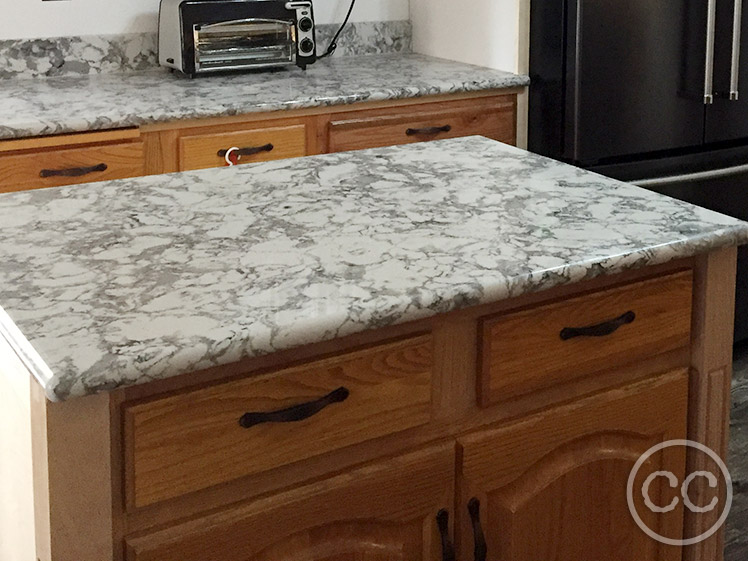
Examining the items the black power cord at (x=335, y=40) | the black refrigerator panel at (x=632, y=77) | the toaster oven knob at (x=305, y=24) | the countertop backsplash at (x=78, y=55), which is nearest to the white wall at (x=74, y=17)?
the countertop backsplash at (x=78, y=55)

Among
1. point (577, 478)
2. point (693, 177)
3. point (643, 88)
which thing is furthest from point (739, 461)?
point (577, 478)

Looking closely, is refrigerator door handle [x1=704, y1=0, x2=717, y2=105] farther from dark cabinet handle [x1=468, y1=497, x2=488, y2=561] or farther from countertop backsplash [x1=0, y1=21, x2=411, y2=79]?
dark cabinet handle [x1=468, y1=497, x2=488, y2=561]

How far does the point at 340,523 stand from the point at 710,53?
7.49 feet

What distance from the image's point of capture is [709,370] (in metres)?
1.48

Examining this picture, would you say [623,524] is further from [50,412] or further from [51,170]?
[51,170]

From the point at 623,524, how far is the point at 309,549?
0.52 metres

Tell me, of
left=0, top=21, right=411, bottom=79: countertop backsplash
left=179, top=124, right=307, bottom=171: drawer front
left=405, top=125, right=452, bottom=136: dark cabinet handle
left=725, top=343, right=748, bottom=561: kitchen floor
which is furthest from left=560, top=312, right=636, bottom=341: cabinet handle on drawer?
left=0, top=21, right=411, bottom=79: countertop backsplash

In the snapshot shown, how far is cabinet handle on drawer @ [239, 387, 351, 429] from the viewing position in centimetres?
109

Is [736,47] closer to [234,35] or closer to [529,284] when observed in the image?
[234,35]

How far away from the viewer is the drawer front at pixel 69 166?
2424 mm

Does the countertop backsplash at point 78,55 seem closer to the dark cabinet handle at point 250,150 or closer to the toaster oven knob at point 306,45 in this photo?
the toaster oven knob at point 306,45

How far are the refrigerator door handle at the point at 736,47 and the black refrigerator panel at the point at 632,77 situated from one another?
8cm

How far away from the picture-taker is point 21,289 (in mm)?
1144

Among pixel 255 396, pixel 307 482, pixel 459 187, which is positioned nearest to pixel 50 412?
pixel 255 396
